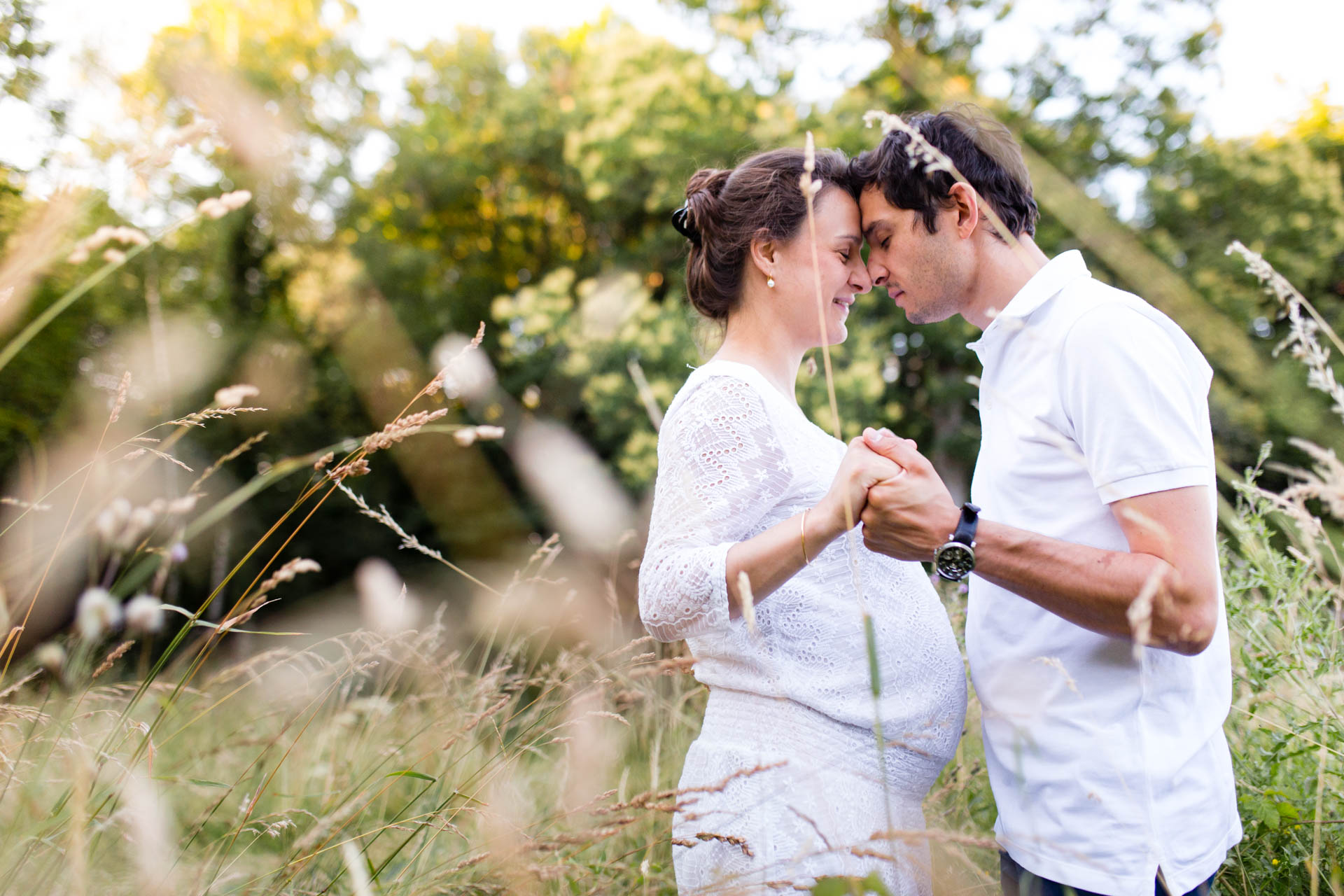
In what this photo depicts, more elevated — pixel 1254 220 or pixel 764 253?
pixel 1254 220

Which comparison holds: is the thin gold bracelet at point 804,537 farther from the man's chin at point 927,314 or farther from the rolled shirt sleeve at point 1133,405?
the man's chin at point 927,314

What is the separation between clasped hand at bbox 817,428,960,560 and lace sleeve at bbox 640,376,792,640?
226 mm

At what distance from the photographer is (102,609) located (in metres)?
0.91

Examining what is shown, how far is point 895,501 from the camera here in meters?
1.70

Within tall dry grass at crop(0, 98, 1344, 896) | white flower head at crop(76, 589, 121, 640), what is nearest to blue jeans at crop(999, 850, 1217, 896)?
tall dry grass at crop(0, 98, 1344, 896)

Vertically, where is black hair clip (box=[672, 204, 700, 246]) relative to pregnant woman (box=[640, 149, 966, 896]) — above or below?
above

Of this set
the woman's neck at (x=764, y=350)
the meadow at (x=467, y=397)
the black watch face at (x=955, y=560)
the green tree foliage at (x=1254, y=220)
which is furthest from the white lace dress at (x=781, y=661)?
the green tree foliage at (x=1254, y=220)

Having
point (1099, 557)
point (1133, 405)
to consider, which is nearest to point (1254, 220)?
point (1133, 405)

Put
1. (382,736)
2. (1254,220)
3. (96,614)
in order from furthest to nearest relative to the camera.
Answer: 1. (1254,220)
2. (382,736)
3. (96,614)

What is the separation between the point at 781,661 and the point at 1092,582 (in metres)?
0.68

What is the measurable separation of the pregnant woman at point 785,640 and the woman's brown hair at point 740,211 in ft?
1.12

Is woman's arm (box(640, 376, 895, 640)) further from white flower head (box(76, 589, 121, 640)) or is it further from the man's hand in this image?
white flower head (box(76, 589, 121, 640))

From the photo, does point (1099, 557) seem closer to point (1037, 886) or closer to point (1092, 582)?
point (1092, 582)

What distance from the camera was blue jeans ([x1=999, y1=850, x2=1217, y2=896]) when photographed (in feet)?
5.33
